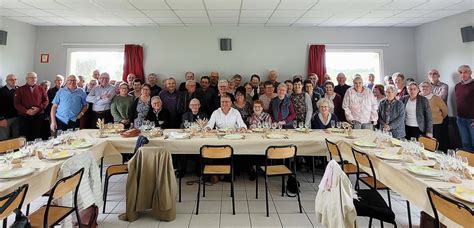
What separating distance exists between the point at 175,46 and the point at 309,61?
339 centimetres

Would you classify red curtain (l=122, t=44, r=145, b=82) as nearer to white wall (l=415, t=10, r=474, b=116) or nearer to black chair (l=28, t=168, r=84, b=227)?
black chair (l=28, t=168, r=84, b=227)

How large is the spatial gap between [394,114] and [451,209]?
3.08m

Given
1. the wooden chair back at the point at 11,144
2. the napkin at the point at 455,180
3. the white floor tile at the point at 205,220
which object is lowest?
the white floor tile at the point at 205,220

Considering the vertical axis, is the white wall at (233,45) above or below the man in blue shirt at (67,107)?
above

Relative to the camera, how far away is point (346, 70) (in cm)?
649

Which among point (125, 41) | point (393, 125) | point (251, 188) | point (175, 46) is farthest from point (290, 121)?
point (125, 41)

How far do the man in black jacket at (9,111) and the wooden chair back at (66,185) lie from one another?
14.1 feet

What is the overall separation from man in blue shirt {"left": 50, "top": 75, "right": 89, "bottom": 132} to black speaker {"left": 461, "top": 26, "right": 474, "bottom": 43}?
25.3 ft

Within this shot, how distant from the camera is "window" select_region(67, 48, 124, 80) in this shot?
6.38 m

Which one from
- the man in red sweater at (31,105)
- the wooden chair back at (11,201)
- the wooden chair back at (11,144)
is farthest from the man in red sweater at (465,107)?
the man in red sweater at (31,105)

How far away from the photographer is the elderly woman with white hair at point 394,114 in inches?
164

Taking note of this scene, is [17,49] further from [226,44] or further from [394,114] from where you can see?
[394,114]

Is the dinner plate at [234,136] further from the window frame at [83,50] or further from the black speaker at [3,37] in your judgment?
the black speaker at [3,37]

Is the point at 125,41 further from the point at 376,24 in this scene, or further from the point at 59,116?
the point at 376,24
